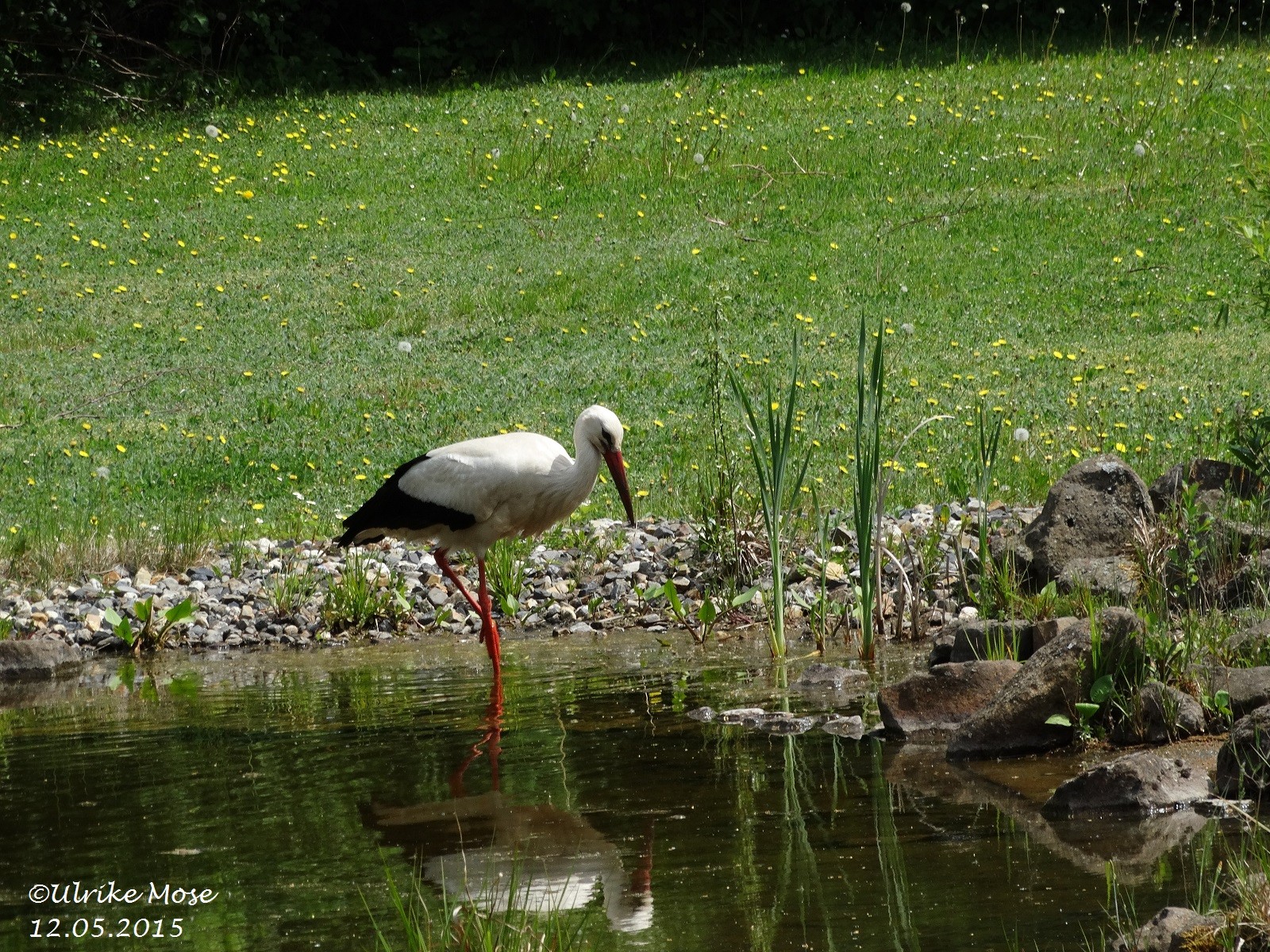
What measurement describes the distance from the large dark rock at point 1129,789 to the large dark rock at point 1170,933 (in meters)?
1.15

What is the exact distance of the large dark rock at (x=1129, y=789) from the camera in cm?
470

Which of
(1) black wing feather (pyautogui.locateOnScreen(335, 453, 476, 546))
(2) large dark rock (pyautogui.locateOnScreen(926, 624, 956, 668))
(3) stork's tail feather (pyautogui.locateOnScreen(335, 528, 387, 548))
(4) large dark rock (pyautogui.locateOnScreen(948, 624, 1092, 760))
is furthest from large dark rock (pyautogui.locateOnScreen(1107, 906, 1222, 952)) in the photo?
(3) stork's tail feather (pyautogui.locateOnScreen(335, 528, 387, 548))

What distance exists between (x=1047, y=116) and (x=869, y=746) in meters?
14.2

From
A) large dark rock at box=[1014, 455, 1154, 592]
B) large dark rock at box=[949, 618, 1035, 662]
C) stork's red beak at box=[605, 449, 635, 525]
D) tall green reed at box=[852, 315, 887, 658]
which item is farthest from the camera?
stork's red beak at box=[605, 449, 635, 525]

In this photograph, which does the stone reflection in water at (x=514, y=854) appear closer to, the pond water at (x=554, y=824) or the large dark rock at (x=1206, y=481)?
the pond water at (x=554, y=824)

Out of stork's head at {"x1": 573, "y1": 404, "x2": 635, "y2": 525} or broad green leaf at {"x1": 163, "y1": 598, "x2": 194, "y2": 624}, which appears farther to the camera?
broad green leaf at {"x1": 163, "y1": 598, "x2": 194, "y2": 624}

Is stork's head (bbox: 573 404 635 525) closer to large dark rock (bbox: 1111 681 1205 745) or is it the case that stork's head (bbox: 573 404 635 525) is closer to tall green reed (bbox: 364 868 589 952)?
large dark rock (bbox: 1111 681 1205 745)

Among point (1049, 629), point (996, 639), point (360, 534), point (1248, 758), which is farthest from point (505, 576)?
point (1248, 758)

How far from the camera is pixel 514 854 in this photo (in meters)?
4.56

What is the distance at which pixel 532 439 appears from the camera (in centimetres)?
855

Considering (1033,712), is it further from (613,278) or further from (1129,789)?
(613,278)

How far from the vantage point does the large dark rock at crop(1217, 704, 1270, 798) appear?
4570mm

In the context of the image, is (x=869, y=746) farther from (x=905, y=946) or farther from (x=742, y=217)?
(x=742, y=217)

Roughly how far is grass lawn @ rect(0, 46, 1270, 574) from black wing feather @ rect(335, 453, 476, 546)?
154 cm
